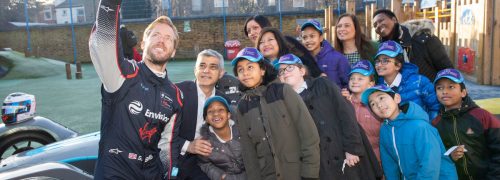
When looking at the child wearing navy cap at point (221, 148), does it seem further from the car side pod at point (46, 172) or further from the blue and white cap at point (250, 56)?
the car side pod at point (46, 172)

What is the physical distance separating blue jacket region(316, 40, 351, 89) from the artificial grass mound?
17.2m

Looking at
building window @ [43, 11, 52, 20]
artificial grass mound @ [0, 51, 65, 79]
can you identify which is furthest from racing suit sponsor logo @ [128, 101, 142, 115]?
building window @ [43, 11, 52, 20]

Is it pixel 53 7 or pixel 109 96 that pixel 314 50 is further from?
pixel 53 7

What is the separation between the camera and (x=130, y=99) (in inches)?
102

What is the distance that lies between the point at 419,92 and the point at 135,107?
240cm

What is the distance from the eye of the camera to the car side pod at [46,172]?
2691 millimetres

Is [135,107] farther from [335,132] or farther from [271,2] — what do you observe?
[271,2]

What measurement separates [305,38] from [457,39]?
786 cm

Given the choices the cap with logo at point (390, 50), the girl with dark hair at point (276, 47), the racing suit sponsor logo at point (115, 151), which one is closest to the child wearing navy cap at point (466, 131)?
the cap with logo at point (390, 50)

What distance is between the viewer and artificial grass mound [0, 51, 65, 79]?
18438 mm

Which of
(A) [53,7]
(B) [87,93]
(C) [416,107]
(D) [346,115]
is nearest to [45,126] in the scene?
(D) [346,115]

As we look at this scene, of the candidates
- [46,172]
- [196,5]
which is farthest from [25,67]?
[46,172]

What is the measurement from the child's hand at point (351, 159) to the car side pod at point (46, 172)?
1865 millimetres

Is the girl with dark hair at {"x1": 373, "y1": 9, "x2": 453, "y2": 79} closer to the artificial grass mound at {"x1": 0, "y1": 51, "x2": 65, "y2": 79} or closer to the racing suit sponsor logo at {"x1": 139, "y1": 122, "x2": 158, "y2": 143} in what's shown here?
the racing suit sponsor logo at {"x1": 139, "y1": 122, "x2": 158, "y2": 143}
